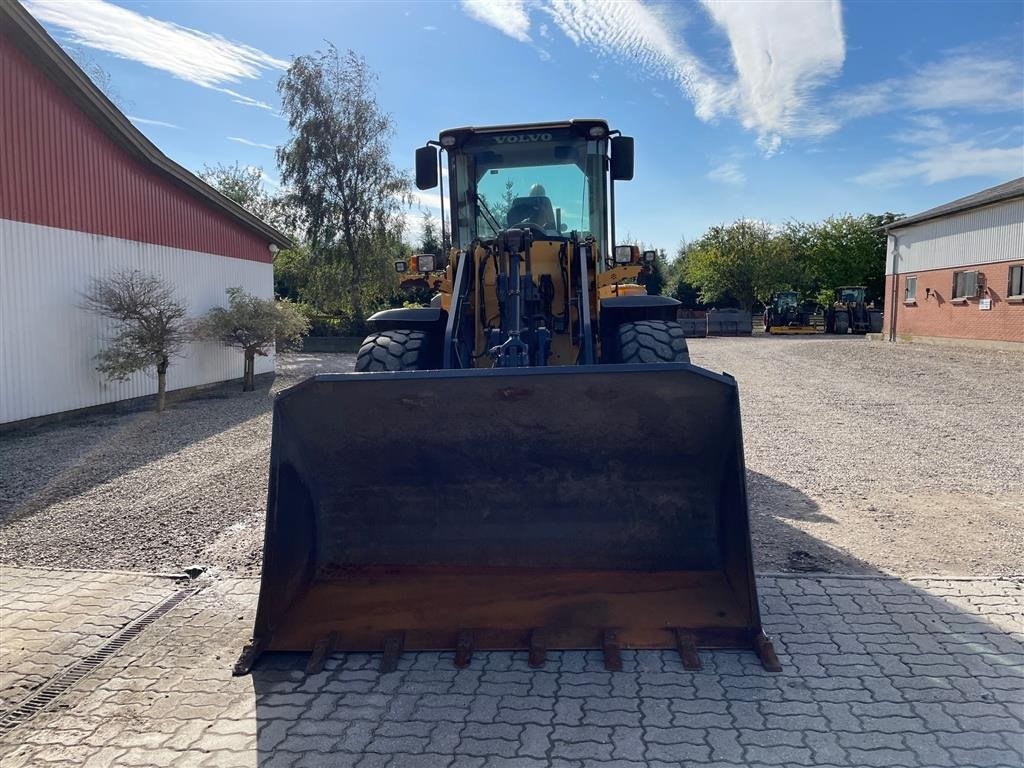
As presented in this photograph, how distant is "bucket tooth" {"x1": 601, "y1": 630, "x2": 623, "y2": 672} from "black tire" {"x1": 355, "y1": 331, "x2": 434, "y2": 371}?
2.51 m

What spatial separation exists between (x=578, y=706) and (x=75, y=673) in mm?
2253

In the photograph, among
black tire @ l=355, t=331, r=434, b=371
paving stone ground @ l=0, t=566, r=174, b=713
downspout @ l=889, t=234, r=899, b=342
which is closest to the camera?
paving stone ground @ l=0, t=566, r=174, b=713

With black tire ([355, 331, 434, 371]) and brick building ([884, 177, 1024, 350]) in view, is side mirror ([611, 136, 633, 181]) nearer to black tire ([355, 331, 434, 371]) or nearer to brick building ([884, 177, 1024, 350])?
black tire ([355, 331, 434, 371])

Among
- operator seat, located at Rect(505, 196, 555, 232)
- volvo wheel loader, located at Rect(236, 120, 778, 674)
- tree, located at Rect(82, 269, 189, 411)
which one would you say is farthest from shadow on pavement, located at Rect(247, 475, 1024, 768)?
tree, located at Rect(82, 269, 189, 411)

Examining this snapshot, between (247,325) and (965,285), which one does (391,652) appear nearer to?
(247,325)

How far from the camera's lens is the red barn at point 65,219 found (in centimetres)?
922

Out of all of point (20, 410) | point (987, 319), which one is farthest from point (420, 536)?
point (987, 319)

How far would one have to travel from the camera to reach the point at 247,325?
526 inches

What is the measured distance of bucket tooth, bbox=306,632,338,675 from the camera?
3221 millimetres

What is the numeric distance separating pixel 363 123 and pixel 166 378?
54.1 feet

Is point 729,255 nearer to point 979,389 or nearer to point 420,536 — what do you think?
point 979,389

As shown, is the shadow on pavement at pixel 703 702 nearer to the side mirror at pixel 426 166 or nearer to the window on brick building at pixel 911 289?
the side mirror at pixel 426 166

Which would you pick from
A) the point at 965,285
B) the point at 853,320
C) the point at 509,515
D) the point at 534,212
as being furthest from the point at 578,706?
the point at 853,320

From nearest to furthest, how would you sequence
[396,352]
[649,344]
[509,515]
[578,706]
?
[578,706]
[509,515]
[649,344]
[396,352]
